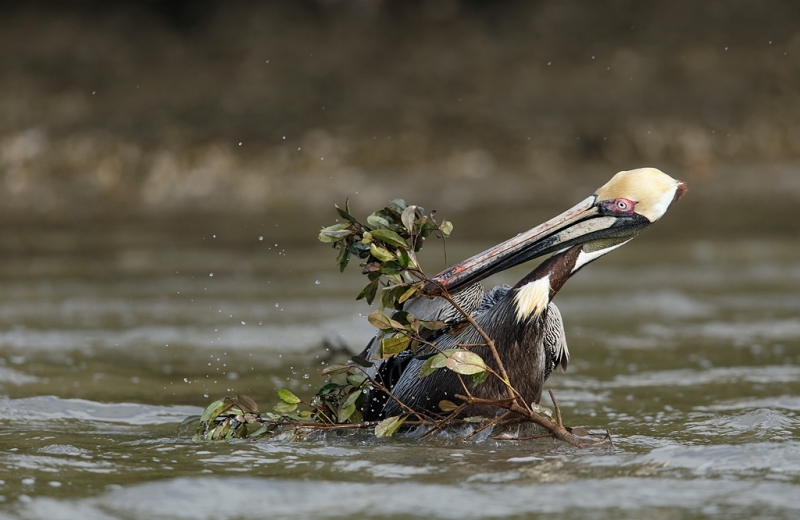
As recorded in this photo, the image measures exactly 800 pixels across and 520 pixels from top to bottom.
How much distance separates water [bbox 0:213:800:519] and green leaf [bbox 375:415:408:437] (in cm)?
7

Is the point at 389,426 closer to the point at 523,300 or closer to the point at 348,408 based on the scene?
the point at 348,408

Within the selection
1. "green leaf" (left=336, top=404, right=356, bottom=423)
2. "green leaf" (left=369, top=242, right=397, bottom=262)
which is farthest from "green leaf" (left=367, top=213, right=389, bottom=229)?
"green leaf" (left=336, top=404, right=356, bottom=423)

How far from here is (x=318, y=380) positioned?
688 centimetres

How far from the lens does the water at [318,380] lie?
3979 millimetres

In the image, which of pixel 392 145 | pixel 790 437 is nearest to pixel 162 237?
pixel 392 145

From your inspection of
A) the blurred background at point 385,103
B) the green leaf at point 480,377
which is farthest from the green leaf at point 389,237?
the blurred background at point 385,103

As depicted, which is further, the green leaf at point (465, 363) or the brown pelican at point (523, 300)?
the brown pelican at point (523, 300)

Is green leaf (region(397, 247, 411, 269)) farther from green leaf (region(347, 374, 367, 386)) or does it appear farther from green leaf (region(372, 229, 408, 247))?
green leaf (region(347, 374, 367, 386))

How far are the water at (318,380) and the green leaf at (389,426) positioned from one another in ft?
0.23

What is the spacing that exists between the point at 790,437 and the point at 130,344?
171 inches

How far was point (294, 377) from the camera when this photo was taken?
693 cm

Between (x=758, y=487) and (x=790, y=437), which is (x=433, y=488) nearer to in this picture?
(x=758, y=487)

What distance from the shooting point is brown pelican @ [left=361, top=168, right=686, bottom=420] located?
4.98 metres

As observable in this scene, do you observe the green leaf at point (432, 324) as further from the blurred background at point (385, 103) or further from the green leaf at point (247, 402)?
the blurred background at point (385, 103)
